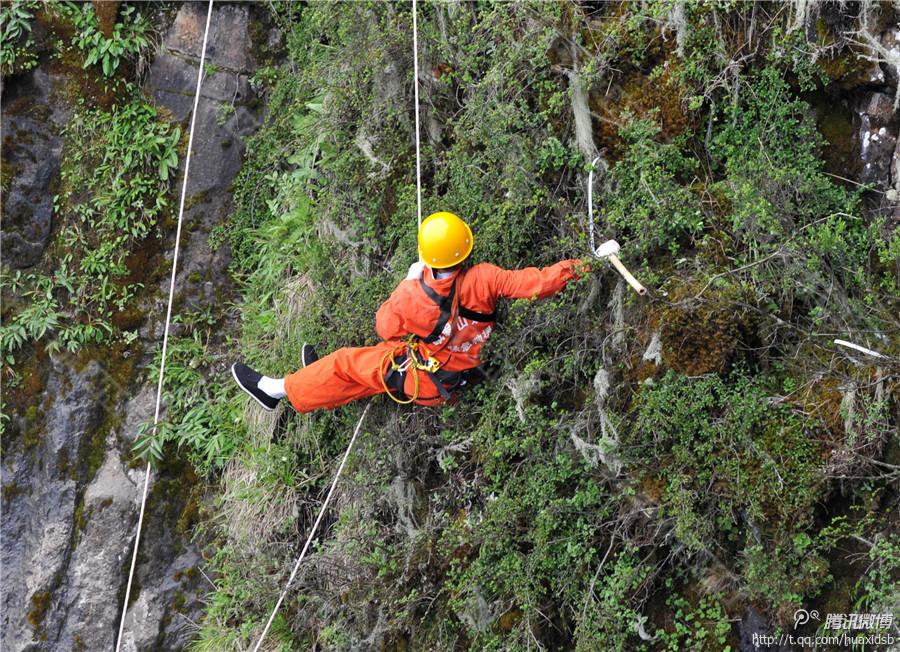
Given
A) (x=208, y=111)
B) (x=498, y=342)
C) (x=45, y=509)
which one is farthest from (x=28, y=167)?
(x=498, y=342)

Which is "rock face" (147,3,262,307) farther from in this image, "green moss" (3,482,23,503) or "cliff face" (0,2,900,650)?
"green moss" (3,482,23,503)

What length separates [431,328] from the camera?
5.71 meters

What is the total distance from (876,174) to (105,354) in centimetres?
624

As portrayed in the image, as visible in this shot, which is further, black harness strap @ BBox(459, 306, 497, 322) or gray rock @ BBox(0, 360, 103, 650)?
gray rock @ BBox(0, 360, 103, 650)

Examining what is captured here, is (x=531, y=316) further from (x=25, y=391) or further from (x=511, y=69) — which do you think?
(x=25, y=391)

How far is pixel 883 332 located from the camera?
4629 millimetres

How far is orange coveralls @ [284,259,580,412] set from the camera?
5.46 metres

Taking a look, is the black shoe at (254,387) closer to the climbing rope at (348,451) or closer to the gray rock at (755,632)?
the climbing rope at (348,451)

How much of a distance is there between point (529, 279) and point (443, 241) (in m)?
0.58

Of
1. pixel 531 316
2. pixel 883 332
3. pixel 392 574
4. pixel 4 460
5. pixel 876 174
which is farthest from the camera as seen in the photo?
pixel 4 460

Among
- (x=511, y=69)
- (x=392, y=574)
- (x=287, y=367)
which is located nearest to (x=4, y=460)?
(x=287, y=367)

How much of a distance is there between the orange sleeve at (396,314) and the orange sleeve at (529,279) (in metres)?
0.50

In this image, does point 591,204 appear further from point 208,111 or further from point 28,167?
point 28,167

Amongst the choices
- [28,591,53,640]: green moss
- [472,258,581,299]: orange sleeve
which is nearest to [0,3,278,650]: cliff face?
[28,591,53,640]: green moss
